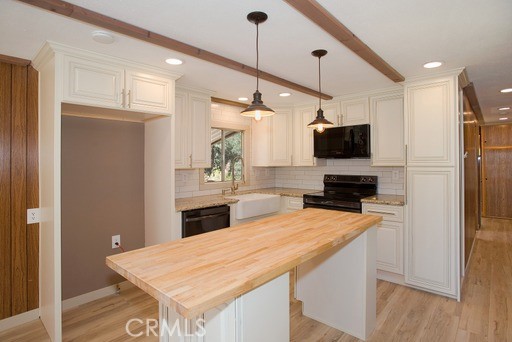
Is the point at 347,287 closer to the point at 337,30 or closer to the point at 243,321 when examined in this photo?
the point at 243,321

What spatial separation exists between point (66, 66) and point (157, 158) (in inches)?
47.3

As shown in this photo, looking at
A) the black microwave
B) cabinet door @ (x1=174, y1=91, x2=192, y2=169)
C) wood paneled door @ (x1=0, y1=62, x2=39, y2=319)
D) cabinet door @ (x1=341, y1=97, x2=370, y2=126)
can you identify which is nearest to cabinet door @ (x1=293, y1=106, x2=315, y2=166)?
the black microwave

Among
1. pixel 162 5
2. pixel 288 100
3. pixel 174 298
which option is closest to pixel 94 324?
pixel 174 298

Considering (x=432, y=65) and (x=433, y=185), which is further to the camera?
(x=433, y=185)

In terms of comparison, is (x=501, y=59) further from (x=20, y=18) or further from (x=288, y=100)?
(x=20, y=18)

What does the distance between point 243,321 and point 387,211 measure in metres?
2.61

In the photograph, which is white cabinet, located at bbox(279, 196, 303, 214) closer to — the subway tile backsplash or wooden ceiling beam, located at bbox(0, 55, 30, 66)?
the subway tile backsplash

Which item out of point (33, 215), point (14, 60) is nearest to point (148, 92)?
point (14, 60)

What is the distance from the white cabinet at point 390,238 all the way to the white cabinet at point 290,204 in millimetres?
1003

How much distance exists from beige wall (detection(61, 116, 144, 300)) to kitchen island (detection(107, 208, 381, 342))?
1708mm

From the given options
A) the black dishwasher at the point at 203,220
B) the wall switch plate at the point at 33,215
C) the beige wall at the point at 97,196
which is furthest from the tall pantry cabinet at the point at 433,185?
the wall switch plate at the point at 33,215

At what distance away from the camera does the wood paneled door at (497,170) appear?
6.36 meters

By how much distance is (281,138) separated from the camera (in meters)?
4.53

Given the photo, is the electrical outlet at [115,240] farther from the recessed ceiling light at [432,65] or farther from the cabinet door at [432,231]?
the recessed ceiling light at [432,65]
